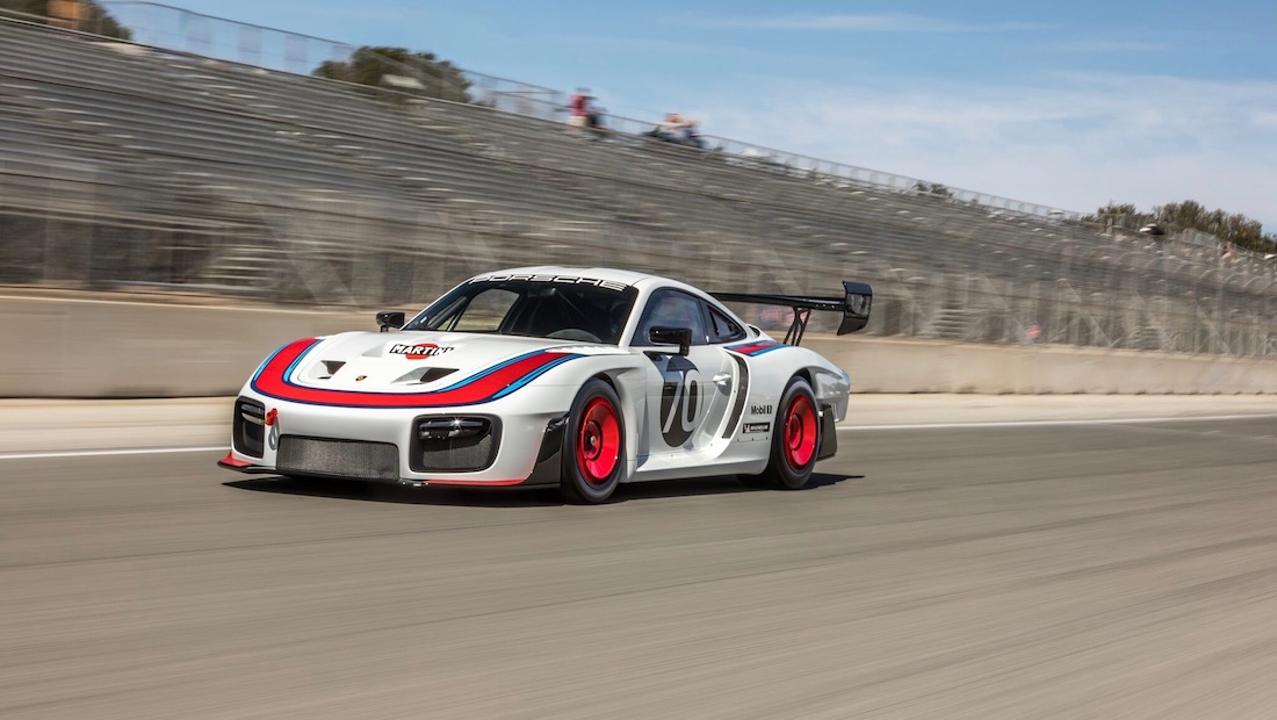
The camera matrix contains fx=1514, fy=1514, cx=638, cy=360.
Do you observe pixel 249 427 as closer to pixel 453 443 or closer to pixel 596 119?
pixel 453 443

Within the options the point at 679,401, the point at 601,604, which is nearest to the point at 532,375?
the point at 679,401

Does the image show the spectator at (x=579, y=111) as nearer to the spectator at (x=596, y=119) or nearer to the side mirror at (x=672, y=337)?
the spectator at (x=596, y=119)

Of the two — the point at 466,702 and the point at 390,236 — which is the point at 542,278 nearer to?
the point at 466,702

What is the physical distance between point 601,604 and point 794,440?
433 centimetres

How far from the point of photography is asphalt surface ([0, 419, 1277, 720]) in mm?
3914

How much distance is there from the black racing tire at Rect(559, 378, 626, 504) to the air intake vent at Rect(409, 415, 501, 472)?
17.4 inches

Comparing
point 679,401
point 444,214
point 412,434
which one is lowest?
point 412,434

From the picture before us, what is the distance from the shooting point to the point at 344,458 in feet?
22.3

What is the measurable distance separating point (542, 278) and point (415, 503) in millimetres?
1765

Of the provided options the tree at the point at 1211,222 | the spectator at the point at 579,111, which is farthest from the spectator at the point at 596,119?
the tree at the point at 1211,222

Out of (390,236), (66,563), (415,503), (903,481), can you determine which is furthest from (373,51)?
(66,563)

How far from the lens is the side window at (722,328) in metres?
8.92

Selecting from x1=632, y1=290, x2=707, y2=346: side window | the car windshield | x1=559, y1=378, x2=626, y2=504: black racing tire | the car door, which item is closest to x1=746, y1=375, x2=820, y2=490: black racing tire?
the car door

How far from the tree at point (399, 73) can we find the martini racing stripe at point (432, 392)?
20.4 meters
